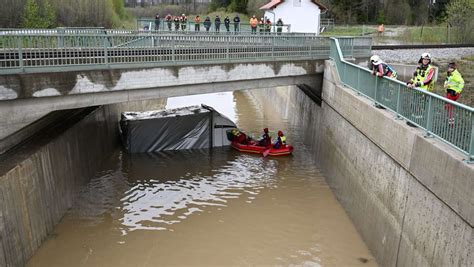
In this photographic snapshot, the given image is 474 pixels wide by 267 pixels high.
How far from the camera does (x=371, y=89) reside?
45.0 feet

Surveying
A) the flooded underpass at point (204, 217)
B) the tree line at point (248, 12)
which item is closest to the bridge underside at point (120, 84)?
the flooded underpass at point (204, 217)

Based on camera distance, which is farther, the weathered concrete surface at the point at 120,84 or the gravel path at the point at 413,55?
the gravel path at the point at 413,55

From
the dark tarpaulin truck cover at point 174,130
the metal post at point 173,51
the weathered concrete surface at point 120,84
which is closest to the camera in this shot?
the weathered concrete surface at point 120,84

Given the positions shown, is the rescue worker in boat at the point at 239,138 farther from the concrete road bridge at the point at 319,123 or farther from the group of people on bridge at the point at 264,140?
the concrete road bridge at the point at 319,123

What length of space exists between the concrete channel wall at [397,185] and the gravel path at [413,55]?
8.45 metres

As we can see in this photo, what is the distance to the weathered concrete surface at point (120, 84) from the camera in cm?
1174

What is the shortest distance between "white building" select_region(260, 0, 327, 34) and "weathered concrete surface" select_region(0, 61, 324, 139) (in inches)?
932

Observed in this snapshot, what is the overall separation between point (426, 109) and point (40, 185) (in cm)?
1025

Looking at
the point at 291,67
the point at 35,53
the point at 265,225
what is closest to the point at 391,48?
the point at 291,67

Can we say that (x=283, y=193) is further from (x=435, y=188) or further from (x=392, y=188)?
(x=435, y=188)

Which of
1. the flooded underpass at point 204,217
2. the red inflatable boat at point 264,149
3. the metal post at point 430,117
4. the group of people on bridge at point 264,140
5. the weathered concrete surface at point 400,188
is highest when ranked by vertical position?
the metal post at point 430,117

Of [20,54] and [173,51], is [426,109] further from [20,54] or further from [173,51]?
[20,54]

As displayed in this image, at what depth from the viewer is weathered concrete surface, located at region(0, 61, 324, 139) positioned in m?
11.7

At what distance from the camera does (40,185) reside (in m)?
12.1
